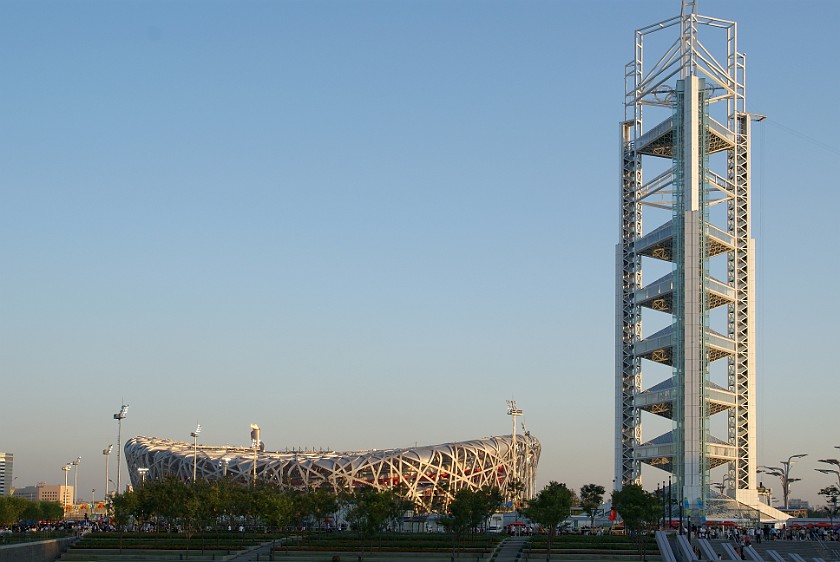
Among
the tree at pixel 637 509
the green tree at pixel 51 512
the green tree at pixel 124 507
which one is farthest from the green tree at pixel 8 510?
the tree at pixel 637 509

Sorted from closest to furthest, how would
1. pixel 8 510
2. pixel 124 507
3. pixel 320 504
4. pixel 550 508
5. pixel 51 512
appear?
pixel 550 508 < pixel 124 507 < pixel 320 504 < pixel 8 510 < pixel 51 512

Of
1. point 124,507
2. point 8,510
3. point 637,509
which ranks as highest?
point 637,509

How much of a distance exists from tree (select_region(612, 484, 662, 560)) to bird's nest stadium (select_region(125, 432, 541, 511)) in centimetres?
5948

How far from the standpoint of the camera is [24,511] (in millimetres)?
127062

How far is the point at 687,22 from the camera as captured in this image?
119688mm

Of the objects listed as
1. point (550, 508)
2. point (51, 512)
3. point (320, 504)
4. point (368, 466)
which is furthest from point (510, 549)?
point (51, 512)

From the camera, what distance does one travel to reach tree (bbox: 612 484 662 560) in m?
82.4

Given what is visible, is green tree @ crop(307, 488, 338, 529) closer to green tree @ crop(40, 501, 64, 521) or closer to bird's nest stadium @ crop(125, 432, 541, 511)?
bird's nest stadium @ crop(125, 432, 541, 511)

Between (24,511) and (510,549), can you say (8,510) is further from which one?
(510,549)

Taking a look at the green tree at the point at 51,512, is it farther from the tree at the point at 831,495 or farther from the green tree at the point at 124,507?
the tree at the point at 831,495

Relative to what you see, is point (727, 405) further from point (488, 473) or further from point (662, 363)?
point (488, 473)

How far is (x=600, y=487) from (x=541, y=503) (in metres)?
45.8

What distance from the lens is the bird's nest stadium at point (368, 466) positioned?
522ft

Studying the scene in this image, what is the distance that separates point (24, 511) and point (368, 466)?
49359 millimetres
